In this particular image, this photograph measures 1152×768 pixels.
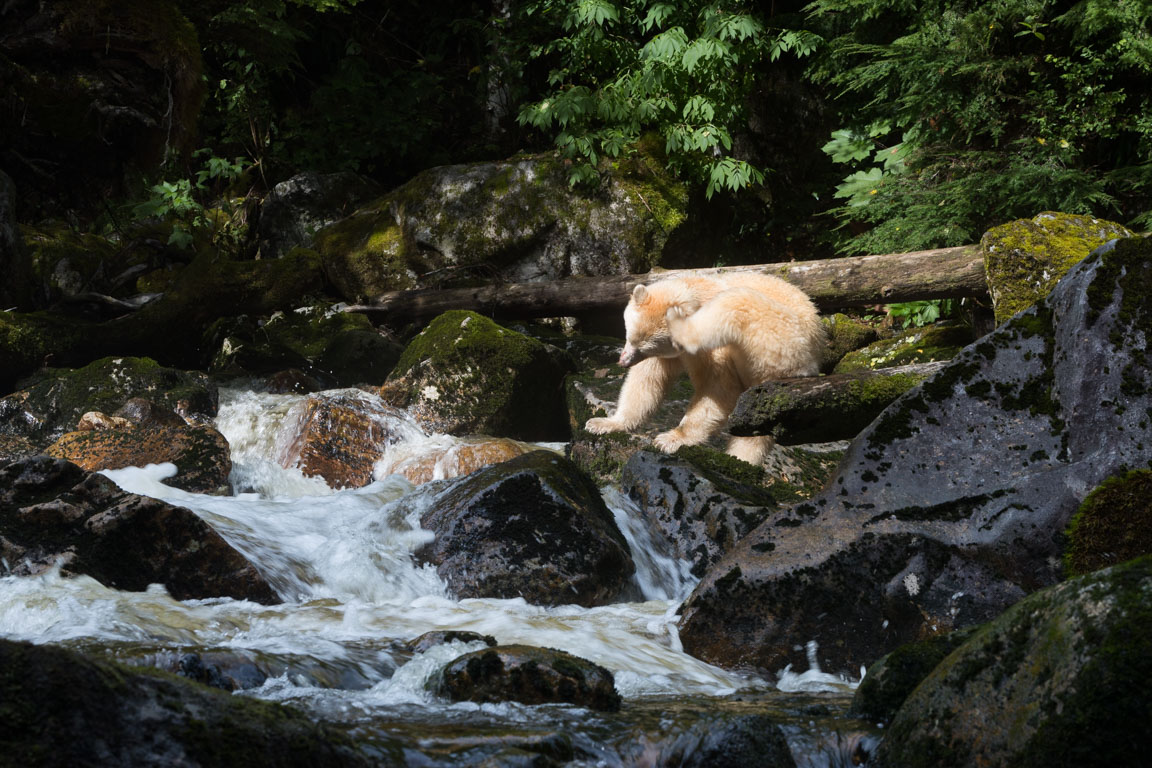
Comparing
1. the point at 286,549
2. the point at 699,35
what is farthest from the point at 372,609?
the point at 699,35

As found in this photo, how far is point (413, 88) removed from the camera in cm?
1411

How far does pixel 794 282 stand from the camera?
9039mm

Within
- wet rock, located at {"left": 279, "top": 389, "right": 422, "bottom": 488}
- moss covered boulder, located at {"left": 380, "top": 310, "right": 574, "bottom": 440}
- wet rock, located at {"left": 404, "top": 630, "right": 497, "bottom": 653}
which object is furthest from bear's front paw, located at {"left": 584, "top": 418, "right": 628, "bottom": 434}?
wet rock, located at {"left": 404, "top": 630, "right": 497, "bottom": 653}

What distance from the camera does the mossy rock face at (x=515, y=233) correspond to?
1166 cm

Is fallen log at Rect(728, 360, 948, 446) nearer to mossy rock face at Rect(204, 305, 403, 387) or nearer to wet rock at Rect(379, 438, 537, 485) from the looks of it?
wet rock at Rect(379, 438, 537, 485)

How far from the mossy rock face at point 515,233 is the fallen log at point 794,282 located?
2.88 ft

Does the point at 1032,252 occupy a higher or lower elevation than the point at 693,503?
higher

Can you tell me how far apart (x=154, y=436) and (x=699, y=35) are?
8727 mm

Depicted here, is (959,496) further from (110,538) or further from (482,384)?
(482,384)

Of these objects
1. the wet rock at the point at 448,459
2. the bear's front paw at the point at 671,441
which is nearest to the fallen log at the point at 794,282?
the wet rock at the point at 448,459

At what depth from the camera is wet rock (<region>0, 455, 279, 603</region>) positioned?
13.5 ft

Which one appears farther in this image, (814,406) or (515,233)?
(515,233)

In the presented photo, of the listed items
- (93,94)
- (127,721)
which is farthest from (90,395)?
(127,721)

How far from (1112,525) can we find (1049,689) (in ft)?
5.35
